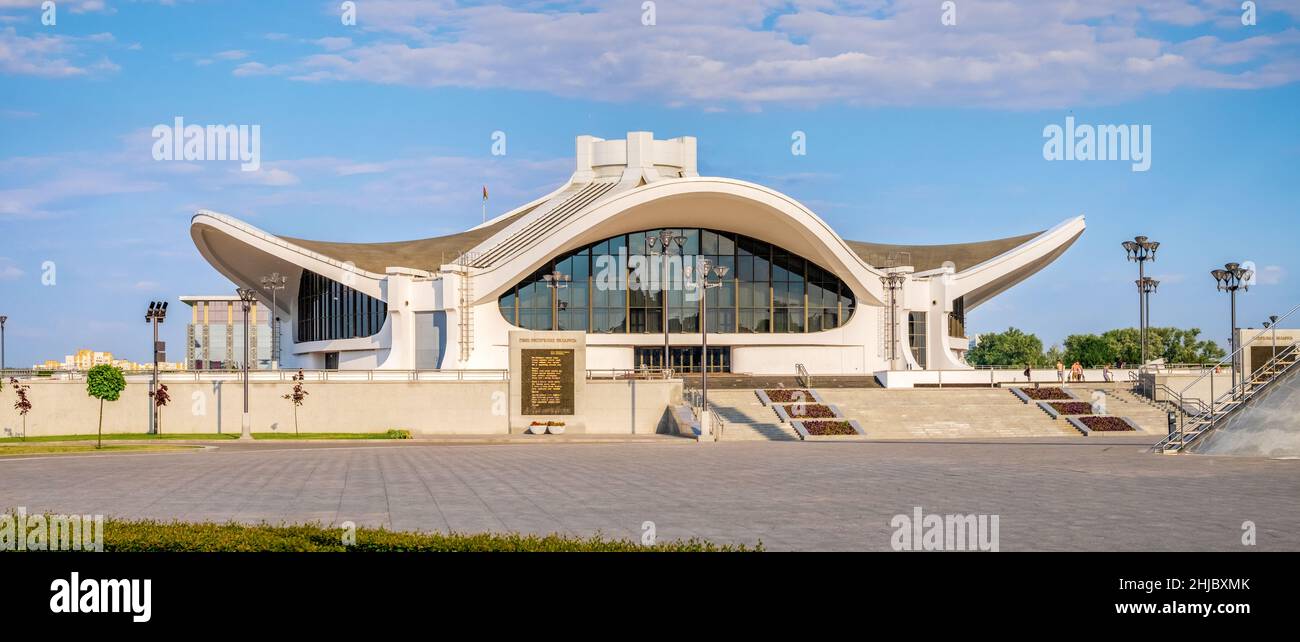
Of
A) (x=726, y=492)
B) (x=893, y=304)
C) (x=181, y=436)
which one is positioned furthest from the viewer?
(x=893, y=304)

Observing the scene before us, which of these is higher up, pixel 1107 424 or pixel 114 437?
pixel 1107 424

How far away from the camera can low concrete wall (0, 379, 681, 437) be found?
1563 inches

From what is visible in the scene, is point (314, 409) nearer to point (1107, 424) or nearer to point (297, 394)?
point (297, 394)

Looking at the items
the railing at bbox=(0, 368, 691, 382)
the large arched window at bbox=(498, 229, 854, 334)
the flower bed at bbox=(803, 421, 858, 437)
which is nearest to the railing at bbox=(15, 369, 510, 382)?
the railing at bbox=(0, 368, 691, 382)

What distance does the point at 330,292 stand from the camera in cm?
6056

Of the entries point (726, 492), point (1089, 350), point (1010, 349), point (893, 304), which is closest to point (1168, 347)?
point (1089, 350)

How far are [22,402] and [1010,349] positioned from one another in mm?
112310

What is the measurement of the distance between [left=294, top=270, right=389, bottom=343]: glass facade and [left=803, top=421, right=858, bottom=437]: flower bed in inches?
943

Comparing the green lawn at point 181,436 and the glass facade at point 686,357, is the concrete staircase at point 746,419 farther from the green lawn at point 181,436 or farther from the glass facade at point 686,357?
the glass facade at point 686,357

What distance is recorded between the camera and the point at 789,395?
42875 millimetres

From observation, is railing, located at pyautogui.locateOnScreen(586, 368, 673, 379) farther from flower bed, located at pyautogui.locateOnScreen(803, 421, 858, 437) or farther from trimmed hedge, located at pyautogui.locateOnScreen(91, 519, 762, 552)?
trimmed hedge, located at pyautogui.locateOnScreen(91, 519, 762, 552)
